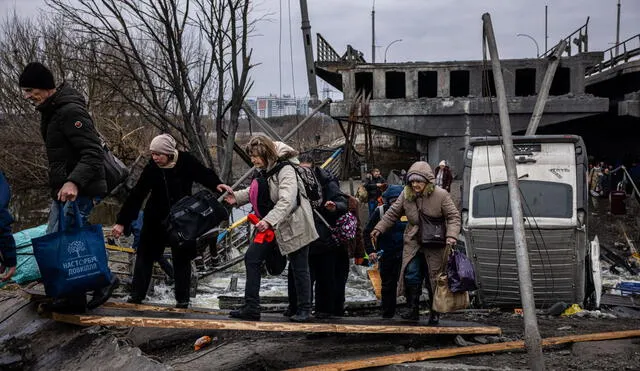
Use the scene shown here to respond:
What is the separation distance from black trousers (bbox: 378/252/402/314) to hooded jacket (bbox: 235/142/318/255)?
4.33 ft

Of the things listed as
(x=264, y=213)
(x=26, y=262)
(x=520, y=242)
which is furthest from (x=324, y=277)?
(x=26, y=262)

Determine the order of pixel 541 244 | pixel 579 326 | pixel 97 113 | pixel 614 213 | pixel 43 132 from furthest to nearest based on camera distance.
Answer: pixel 97 113 → pixel 614 213 → pixel 541 244 → pixel 579 326 → pixel 43 132

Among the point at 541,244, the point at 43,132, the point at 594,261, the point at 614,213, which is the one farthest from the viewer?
the point at 614,213

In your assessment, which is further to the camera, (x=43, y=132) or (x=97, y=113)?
(x=97, y=113)

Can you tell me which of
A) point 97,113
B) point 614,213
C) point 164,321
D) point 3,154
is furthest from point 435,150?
point 164,321

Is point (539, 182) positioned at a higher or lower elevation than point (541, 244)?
higher

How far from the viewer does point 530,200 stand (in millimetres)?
11039

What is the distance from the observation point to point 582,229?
10.6 m

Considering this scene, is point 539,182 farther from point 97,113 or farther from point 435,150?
point 97,113

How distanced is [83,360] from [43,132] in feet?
6.31

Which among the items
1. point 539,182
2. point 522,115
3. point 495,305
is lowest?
point 495,305

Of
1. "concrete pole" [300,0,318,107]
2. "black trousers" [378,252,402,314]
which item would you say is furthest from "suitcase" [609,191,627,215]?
"black trousers" [378,252,402,314]

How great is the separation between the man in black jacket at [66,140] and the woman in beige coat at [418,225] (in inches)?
124

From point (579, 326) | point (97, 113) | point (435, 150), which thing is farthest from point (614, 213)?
point (97, 113)
